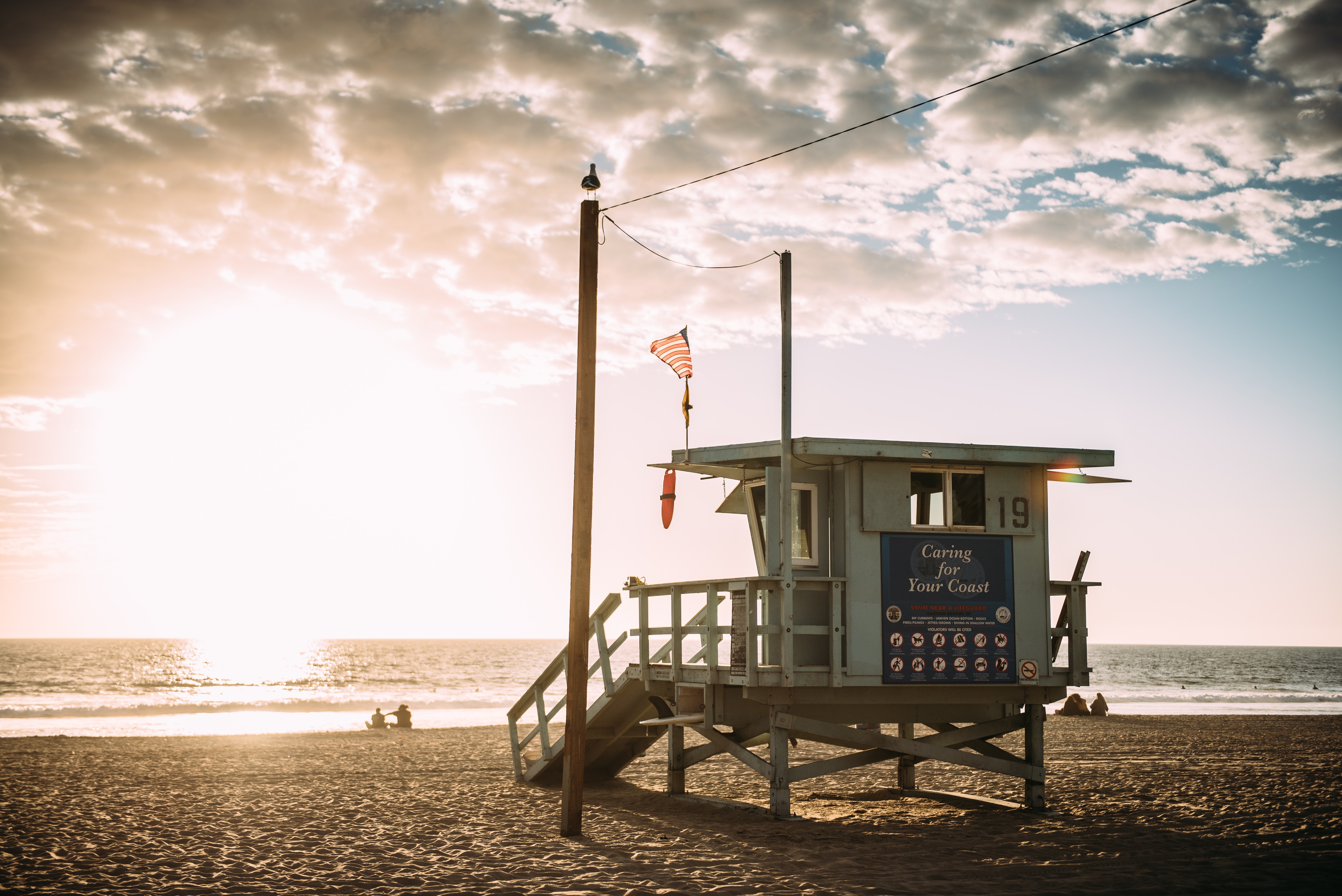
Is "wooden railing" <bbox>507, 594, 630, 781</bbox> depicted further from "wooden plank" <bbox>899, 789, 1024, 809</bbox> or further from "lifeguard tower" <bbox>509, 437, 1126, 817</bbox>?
"wooden plank" <bbox>899, 789, 1024, 809</bbox>

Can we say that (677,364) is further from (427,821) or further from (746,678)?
(427,821)

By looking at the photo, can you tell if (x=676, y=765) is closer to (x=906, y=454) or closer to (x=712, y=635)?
(x=712, y=635)

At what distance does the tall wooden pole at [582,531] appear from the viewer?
38.7 ft

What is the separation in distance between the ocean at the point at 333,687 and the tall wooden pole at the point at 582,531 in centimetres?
2028

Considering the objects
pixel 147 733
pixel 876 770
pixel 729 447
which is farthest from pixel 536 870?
pixel 147 733

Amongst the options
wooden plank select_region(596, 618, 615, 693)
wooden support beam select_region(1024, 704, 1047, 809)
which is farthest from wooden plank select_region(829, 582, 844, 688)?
wooden plank select_region(596, 618, 615, 693)

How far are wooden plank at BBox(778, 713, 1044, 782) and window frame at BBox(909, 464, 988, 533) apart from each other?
259cm

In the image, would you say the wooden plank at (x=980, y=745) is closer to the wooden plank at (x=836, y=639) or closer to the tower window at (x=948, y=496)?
the wooden plank at (x=836, y=639)

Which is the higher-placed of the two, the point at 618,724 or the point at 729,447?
the point at 729,447

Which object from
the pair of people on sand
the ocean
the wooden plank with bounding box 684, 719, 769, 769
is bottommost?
the ocean

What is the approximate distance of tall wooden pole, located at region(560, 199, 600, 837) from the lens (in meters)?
11.8

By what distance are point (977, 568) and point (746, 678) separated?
3175 millimetres

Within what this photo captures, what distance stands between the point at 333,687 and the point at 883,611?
66.2 metres

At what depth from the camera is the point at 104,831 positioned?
1262 cm
